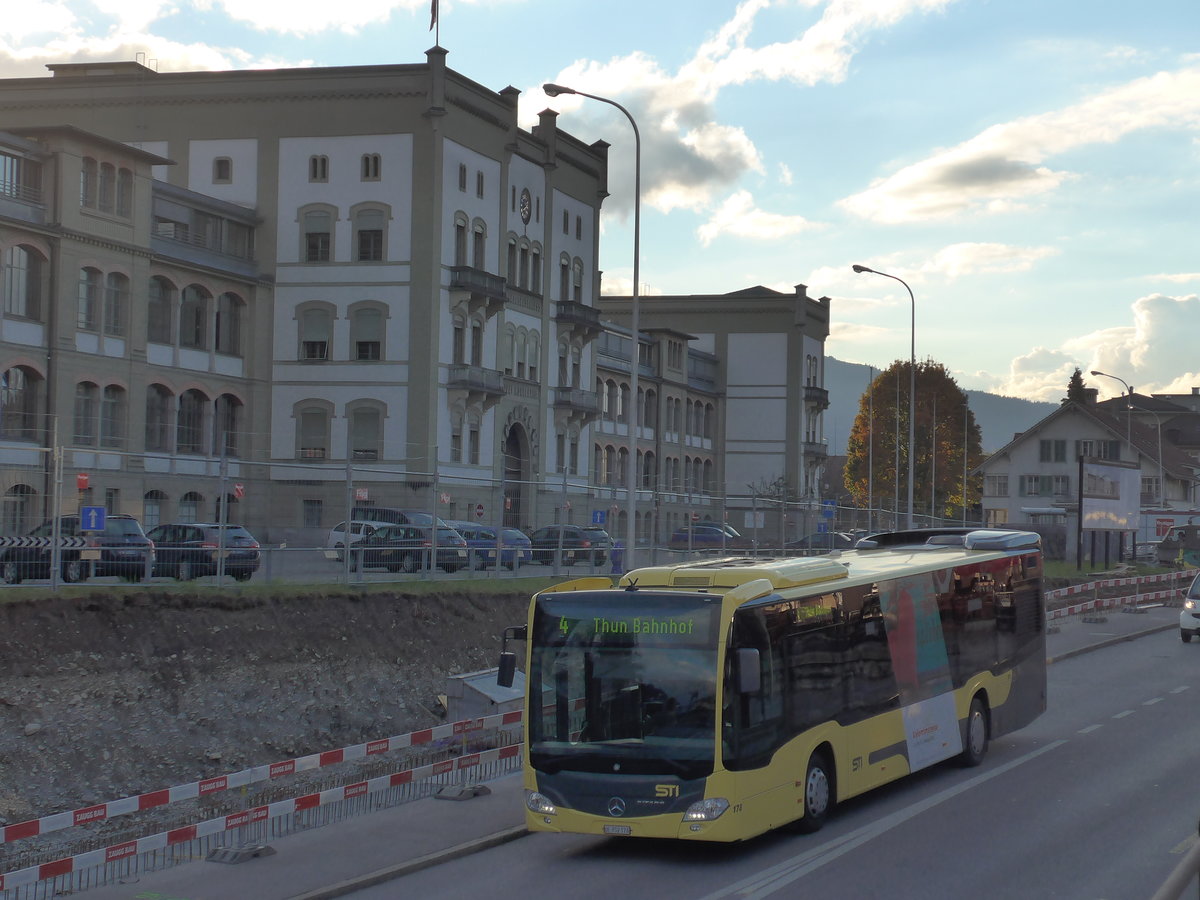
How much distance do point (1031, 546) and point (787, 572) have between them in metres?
7.66

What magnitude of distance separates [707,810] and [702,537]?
28966 millimetres

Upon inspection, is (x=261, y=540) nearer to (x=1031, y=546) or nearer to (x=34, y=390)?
(x=1031, y=546)

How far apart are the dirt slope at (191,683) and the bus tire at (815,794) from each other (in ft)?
33.6

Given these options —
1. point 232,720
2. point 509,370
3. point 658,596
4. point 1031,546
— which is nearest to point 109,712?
point 232,720

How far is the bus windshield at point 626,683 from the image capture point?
12.6 metres

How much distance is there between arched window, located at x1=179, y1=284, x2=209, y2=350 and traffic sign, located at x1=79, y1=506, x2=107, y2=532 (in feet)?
109

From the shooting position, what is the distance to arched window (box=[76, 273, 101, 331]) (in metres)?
50.2

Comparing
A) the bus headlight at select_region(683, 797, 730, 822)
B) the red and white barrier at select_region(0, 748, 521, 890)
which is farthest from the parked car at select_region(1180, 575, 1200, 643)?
the bus headlight at select_region(683, 797, 730, 822)

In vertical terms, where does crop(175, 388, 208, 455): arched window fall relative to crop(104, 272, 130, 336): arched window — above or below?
below

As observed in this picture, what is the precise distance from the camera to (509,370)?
217ft

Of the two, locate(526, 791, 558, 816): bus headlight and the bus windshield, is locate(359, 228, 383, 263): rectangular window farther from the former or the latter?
locate(526, 791, 558, 816): bus headlight

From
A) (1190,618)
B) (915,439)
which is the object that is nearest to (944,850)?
(1190,618)

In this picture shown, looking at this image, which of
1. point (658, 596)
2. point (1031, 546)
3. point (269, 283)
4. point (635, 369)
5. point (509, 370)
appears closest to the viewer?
point (658, 596)

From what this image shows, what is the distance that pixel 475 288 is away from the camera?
6119 cm
